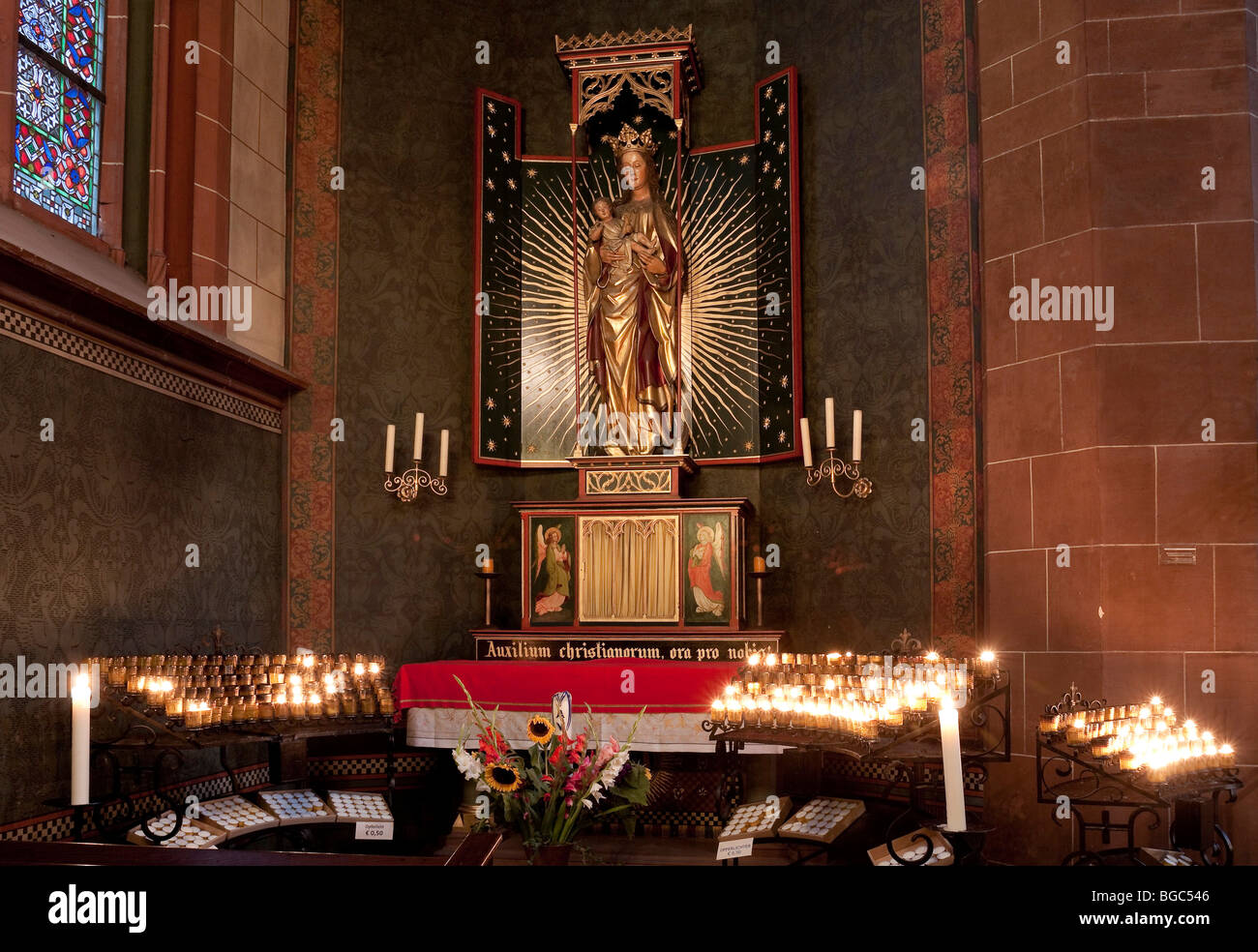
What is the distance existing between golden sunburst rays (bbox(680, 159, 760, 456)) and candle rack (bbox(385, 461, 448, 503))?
2.45 meters

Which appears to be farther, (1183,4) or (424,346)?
(424,346)

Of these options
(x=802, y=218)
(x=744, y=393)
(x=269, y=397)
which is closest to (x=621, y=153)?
(x=802, y=218)

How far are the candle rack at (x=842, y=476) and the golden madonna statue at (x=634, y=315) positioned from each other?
1.39 metres

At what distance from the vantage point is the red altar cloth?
24.1 feet

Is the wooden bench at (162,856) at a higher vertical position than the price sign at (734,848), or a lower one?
higher

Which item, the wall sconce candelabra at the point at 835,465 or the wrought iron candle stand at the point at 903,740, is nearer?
the wrought iron candle stand at the point at 903,740

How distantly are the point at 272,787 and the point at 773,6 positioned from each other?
8054 millimetres

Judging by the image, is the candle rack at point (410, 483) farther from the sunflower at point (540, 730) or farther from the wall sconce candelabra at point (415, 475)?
the sunflower at point (540, 730)

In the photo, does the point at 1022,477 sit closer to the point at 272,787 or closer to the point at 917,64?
the point at 917,64

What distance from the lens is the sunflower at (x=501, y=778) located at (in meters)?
4.50

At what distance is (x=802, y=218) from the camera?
9.80m

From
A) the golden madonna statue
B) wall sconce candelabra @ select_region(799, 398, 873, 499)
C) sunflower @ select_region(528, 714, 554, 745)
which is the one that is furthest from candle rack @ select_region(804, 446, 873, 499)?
sunflower @ select_region(528, 714, 554, 745)

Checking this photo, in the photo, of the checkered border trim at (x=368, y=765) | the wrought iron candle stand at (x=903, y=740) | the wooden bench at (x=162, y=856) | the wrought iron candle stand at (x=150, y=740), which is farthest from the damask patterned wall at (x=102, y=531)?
the wooden bench at (x=162, y=856)

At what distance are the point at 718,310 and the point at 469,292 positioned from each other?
2316 millimetres
